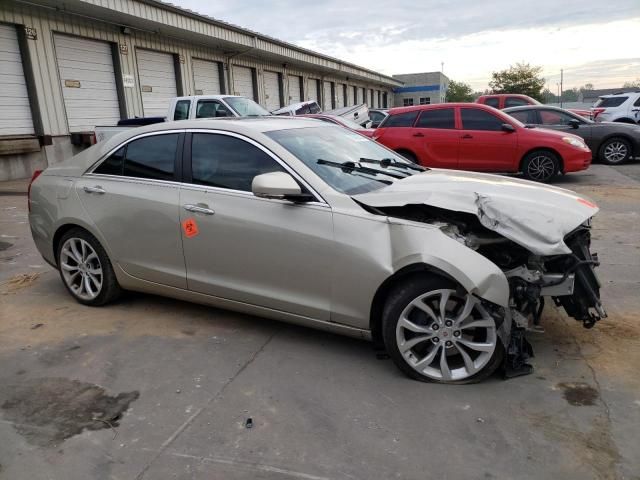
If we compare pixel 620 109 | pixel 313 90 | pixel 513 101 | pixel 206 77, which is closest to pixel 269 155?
pixel 513 101

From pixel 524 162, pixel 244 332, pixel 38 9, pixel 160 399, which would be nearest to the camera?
pixel 160 399

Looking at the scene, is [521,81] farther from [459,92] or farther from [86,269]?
[86,269]

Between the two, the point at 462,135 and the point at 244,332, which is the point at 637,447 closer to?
the point at 244,332

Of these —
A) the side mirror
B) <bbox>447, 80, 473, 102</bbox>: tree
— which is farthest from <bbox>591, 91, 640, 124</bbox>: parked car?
<bbox>447, 80, 473, 102</bbox>: tree

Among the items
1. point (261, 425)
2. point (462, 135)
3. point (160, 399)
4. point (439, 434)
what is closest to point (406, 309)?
point (439, 434)

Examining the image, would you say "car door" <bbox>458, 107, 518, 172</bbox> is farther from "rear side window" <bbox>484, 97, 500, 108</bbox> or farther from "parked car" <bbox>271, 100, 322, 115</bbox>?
"rear side window" <bbox>484, 97, 500, 108</bbox>

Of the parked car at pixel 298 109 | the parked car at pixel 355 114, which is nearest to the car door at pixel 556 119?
the parked car at pixel 355 114

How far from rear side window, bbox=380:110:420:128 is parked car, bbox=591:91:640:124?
31.1ft

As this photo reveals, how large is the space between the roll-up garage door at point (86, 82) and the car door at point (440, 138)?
30.7 feet

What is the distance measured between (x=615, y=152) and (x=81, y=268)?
1305 cm

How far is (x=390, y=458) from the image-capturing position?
2496mm

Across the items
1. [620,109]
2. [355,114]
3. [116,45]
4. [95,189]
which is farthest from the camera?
[620,109]

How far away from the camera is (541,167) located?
10.2 m

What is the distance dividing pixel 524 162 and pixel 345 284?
8269 millimetres
